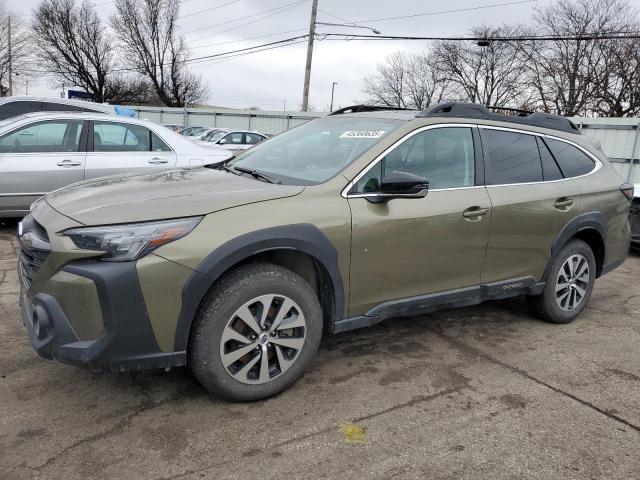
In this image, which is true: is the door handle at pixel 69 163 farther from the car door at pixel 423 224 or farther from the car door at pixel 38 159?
the car door at pixel 423 224

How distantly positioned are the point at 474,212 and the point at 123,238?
2244mm

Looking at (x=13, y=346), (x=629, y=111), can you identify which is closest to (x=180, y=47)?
(x=629, y=111)

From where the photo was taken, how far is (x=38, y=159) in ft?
21.6

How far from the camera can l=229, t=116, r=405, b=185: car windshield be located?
3395 mm

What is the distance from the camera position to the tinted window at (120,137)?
22.8ft

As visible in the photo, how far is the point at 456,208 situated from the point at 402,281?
0.62 meters

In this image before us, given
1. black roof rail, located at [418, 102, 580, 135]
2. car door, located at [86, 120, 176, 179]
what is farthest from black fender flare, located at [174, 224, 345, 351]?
car door, located at [86, 120, 176, 179]

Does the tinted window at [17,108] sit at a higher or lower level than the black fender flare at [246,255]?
higher

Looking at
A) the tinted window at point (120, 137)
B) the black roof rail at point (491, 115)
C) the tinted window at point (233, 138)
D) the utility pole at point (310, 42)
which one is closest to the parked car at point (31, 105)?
the tinted window at point (120, 137)

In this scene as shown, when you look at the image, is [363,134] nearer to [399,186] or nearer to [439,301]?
[399,186]

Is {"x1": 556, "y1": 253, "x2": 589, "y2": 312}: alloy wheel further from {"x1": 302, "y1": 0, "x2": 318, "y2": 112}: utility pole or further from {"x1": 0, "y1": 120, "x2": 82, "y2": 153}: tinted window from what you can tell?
{"x1": 302, "y1": 0, "x2": 318, "y2": 112}: utility pole

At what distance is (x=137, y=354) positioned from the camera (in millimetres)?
2615

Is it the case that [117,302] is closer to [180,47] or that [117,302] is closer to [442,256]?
[442,256]

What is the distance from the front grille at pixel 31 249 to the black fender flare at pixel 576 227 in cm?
348
